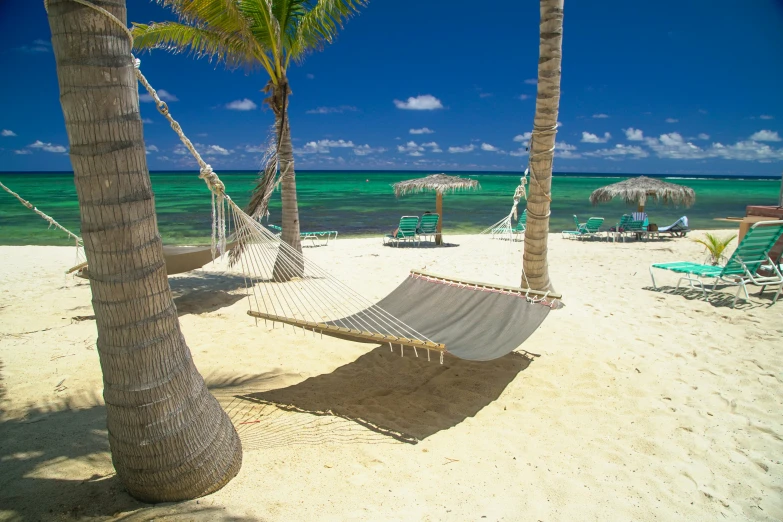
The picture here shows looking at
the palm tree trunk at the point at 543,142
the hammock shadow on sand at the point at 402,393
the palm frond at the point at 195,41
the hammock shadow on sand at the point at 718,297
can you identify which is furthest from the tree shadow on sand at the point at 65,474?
the hammock shadow on sand at the point at 718,297

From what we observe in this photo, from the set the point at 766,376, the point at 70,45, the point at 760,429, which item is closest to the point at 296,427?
the point at 70,45

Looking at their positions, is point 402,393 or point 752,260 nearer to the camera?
point 402,393

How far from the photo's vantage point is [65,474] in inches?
76.7

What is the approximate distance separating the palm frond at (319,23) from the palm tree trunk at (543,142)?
8.28 feet

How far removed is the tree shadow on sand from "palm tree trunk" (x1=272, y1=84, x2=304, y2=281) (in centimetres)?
300

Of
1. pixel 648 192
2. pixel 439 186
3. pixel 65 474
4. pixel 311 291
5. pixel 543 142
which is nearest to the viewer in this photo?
pixel 65 474

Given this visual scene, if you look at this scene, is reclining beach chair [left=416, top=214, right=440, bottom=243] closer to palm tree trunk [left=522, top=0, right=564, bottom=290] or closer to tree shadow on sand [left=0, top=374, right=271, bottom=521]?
palm tree trunk [left=522, top=0, right=564, bottom=290]

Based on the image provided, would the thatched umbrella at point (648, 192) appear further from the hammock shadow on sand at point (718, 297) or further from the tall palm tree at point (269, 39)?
the tall palm tree at point (269, 39)

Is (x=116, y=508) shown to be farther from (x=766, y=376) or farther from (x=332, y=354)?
(x=766, y=376)

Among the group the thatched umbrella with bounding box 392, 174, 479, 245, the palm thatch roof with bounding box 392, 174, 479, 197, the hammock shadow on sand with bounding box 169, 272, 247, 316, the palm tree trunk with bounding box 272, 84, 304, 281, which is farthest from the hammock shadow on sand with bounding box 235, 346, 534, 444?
the palm thatch roof with bounding box 392, 174, 479, 197

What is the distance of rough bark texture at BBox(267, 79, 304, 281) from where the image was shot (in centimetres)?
552

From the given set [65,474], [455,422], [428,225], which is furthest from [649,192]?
[65,474]

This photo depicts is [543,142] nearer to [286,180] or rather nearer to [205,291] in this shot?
[286,180]

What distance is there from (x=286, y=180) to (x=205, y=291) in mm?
1623
